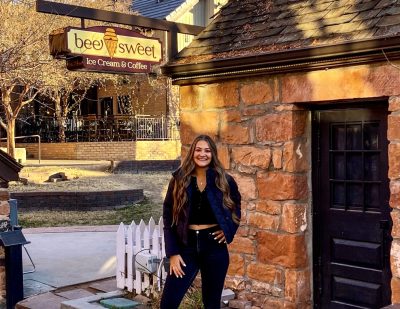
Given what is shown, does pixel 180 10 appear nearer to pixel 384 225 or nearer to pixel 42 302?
pixel 42 302

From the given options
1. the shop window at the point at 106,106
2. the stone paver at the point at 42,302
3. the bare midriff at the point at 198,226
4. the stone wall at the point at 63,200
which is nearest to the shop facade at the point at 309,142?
the bare midriff at the point at 198,226

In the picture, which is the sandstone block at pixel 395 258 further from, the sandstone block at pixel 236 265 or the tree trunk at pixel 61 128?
the tree trunk at pixel 61 128

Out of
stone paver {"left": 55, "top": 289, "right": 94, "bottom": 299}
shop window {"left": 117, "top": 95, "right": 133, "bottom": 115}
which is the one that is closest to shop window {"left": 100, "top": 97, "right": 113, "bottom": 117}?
shop window {"left": 117, "top": 95, "right": 133, "bottom": 115}

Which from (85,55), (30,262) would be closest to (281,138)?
(85,55)

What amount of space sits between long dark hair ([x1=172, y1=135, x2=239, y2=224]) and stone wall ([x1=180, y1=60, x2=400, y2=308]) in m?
1.14

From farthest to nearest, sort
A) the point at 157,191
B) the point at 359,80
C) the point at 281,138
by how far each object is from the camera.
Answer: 1. the point at 157,191
2. the point at 281,138
3. the point at 359,80

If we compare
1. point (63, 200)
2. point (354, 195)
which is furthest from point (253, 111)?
point (63, 200)

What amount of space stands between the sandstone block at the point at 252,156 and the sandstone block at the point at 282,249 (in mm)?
641

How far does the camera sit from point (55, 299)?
21.0 feet

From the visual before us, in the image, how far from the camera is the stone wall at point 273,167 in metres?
5.09

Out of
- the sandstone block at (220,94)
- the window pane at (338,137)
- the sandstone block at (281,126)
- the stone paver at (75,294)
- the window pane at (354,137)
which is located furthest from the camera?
the stone paver at (75,294)

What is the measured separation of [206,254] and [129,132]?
20.2 metres

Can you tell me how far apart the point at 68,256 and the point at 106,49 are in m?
3.96

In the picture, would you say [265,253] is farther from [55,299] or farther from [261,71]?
[55,299]
